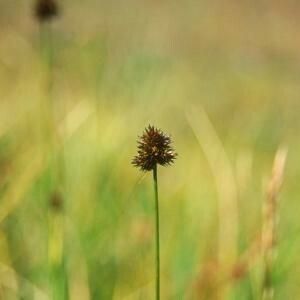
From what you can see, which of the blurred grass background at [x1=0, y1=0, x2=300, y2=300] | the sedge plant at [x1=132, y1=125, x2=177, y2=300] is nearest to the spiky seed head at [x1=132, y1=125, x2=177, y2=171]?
the sedge plant at [x1=132, y1=125, x2=177, y2=300]

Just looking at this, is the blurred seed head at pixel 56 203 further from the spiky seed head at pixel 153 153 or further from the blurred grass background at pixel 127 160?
the spiky seed head at pixel 153 153

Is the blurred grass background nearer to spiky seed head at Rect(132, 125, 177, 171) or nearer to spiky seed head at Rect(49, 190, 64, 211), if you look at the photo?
spiky seed head at Rect(49, 190, 64, 211)

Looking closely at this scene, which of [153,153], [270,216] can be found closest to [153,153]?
[153,153]

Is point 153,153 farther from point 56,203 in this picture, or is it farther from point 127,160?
point 127,160

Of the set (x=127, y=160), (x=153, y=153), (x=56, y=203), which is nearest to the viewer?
(x=153, y=153)

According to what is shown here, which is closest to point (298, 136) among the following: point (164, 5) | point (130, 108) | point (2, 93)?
point (130, 108)

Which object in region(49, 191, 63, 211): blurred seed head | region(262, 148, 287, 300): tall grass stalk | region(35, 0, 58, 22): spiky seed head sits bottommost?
region(262, 148, 287, 300): tall grass stalk

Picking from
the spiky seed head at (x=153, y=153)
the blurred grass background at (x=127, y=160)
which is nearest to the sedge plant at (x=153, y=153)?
the spiky seed head at (x=153, y=153)
